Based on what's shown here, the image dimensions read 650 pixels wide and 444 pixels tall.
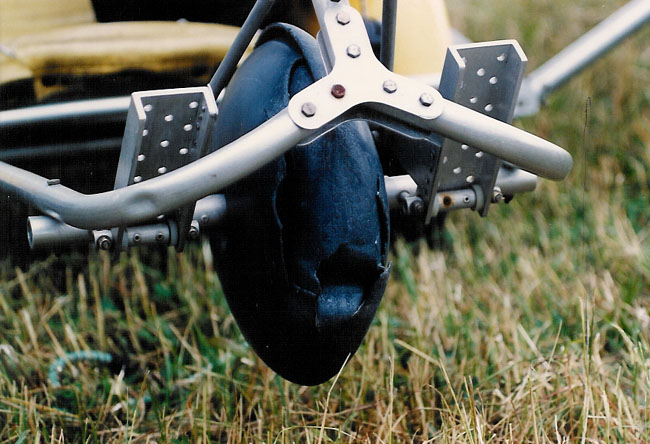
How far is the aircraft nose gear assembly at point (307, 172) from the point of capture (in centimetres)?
92

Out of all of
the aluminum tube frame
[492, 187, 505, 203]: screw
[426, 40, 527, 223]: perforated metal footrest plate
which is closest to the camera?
[426, 40, 527, 223]: perforated metal footrest plate

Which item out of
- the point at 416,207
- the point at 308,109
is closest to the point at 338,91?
the point at 308,109

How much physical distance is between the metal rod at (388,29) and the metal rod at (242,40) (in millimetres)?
144

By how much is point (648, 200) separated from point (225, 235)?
1.40 m

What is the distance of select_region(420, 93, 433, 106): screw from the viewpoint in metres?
0.94

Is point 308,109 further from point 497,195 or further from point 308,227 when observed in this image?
point 497,195

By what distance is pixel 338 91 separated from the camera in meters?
0.93

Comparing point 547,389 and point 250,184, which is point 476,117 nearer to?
point 250,184

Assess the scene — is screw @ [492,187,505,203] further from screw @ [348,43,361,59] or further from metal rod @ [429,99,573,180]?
screw @ [348,43,361,59]

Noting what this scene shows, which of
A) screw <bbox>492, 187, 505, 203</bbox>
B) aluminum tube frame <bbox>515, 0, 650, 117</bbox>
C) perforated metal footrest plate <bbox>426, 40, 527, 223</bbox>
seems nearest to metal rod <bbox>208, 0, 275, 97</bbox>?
perforated metal footrest plate <bbox>426, 40, 527, 223</bbox>

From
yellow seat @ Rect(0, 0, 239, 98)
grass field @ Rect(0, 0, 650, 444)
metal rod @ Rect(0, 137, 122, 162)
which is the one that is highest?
yellow seat @ Rect(0, 0, 239, 98)

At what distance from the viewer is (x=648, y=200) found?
223cm

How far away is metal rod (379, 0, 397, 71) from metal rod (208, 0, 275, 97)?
0.14m

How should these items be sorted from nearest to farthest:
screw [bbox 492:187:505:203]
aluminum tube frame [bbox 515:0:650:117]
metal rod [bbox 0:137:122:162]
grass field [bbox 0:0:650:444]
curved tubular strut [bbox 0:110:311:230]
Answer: curved tubular strut [bbox 0:110:311:230] < screw [bbox 492:187:505:203] < grass field [bbox 0:0:650:444] < metal rod [bbox 0:137:122:162] < aluminum tube frame [bbox 515:0:650:117]
